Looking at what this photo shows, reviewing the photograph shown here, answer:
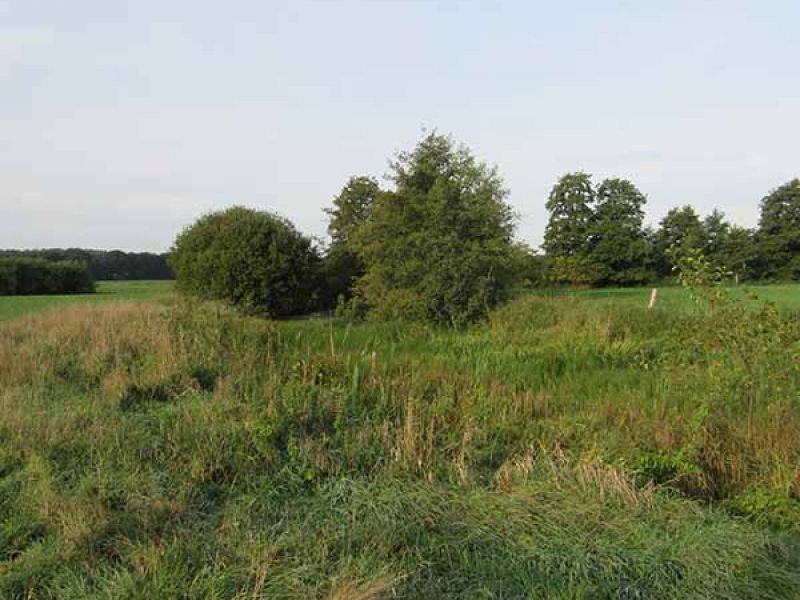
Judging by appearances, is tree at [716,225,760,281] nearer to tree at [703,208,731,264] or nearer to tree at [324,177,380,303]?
tree at [703,208,731,264]

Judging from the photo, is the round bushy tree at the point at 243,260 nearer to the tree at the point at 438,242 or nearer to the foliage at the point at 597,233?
the tree at the point at 438,242

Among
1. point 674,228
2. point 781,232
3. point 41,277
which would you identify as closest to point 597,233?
point 674,228

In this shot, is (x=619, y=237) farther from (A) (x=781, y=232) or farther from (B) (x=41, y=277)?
(B) (x=41, y=277)

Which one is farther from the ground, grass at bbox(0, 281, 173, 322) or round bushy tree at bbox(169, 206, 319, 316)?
round bushy tree at bbox(169, 206, 319, 316)

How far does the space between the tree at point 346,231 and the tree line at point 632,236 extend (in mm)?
27796

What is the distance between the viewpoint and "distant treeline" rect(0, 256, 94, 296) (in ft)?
134

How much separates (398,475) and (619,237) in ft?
170

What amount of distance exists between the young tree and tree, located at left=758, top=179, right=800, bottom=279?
776 inches

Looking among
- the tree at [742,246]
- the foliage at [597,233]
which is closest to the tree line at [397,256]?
the foliage at [597,233]

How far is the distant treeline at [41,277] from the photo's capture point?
40.9 meters

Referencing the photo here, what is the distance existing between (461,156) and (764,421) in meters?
14.0

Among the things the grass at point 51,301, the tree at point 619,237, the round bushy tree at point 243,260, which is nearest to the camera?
the grass at point 51,301

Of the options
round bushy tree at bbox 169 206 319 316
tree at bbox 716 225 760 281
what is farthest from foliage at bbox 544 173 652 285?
round bushy tree at bbox 169 206 319 316

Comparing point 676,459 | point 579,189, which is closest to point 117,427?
point 676,459
